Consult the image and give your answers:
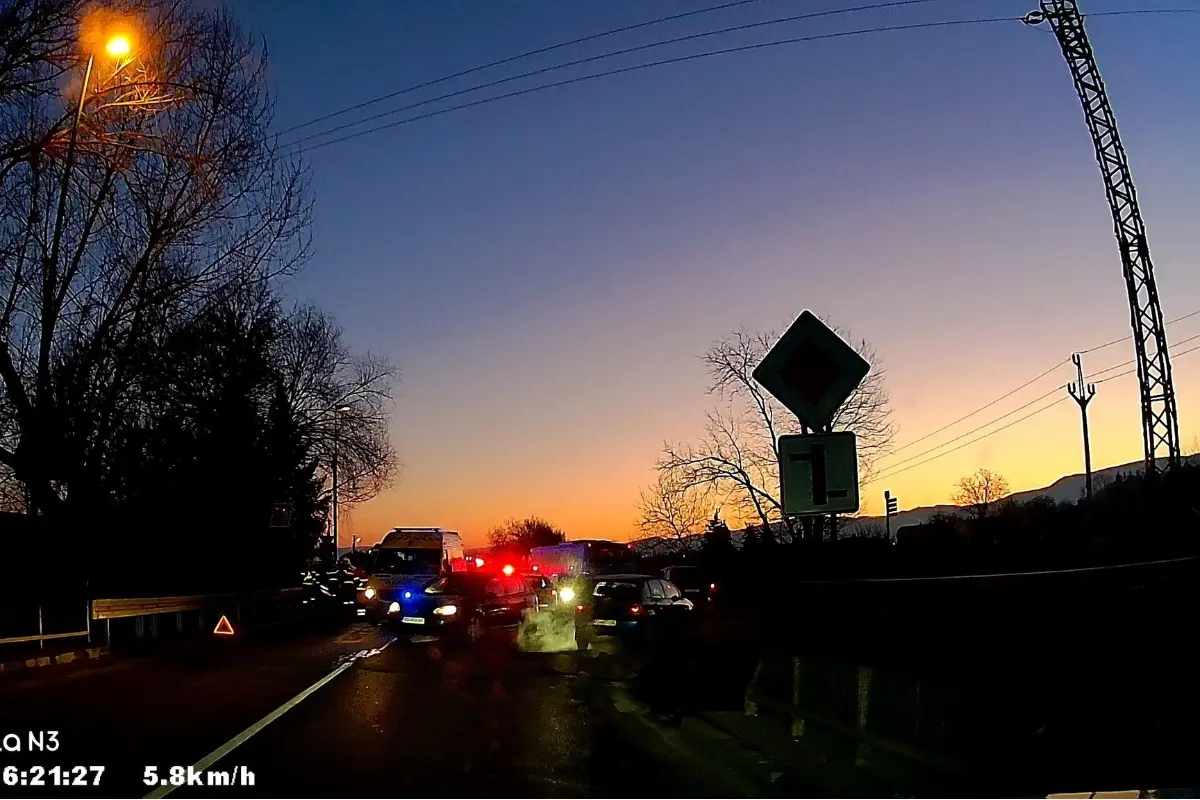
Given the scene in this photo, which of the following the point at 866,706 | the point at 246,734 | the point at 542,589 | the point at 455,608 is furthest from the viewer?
the point at 542,589

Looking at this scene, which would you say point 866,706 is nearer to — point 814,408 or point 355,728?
point 814,408

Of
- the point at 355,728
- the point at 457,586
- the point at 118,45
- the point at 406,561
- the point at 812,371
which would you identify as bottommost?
the point at 355,728

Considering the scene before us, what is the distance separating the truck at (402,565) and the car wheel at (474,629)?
153 cm

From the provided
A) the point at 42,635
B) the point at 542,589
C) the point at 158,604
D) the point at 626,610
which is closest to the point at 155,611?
the point at 158,604

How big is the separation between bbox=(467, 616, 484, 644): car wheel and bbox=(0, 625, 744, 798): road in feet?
20.0

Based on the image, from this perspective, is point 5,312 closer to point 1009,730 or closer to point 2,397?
point 2,397

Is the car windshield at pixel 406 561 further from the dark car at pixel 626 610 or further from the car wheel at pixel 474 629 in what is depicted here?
the dark car at pixel 626 610

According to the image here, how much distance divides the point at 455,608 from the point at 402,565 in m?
6.02

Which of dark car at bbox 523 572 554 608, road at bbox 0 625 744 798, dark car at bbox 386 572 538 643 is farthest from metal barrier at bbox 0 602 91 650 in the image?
dark car at bbox 523 572 554 608

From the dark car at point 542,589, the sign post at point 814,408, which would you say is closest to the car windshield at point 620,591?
the dark car at point 542,589

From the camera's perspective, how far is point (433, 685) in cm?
1617

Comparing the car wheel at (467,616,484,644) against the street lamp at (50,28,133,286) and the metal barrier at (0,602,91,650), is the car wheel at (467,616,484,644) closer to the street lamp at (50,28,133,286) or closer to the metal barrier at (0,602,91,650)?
the metal barrier at (0,602,91,650)

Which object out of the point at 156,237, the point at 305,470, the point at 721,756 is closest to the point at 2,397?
the point at 156,237

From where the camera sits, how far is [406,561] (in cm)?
3256
